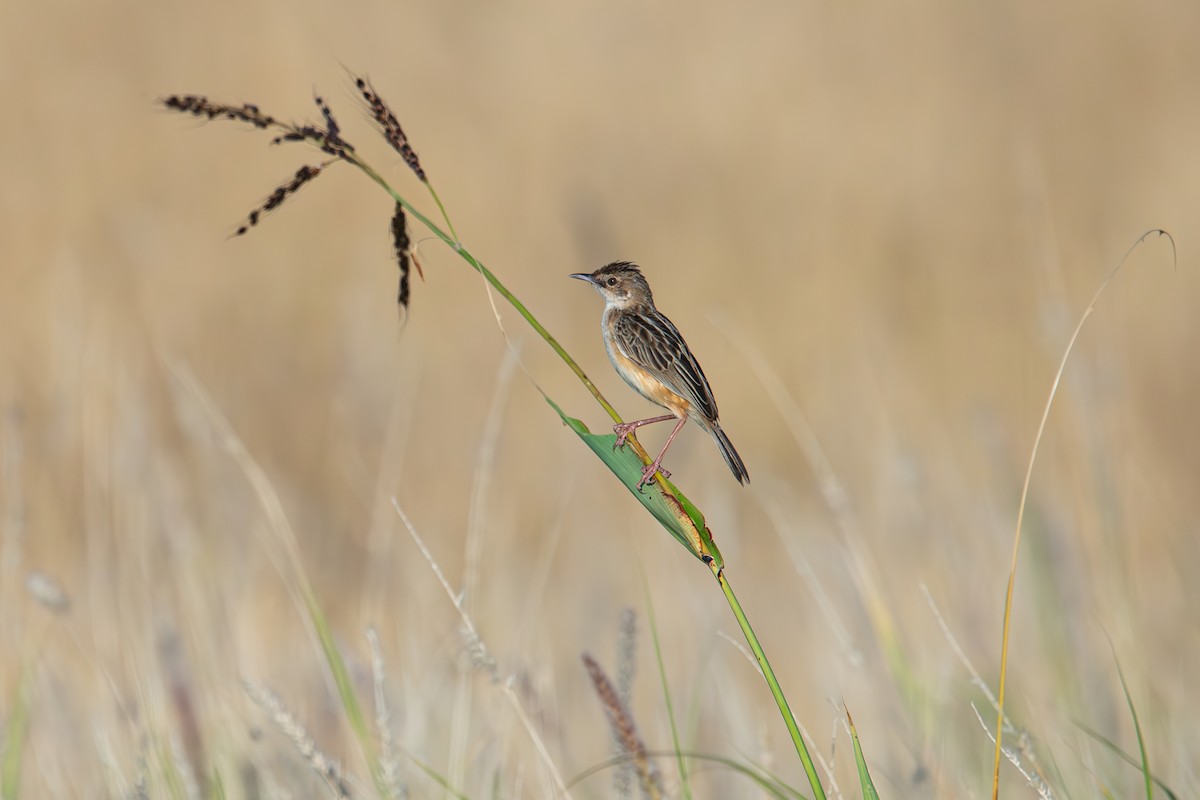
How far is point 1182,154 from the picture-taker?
13.0 metres

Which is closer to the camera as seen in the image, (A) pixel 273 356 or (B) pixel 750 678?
(B) pixel 750 678

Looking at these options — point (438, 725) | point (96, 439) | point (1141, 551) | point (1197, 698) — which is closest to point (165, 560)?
point (96, 439)

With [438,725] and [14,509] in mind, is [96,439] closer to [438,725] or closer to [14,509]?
[14,509]

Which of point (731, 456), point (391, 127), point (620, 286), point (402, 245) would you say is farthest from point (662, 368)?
point (391, 127)

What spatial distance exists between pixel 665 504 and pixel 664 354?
88 cm

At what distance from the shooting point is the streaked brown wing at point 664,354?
8.31 ft

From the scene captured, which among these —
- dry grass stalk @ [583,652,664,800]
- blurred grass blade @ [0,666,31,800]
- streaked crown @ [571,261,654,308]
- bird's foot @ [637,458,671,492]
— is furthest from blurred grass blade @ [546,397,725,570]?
blurred grass blade @ [0,666,31,800]

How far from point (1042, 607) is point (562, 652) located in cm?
364

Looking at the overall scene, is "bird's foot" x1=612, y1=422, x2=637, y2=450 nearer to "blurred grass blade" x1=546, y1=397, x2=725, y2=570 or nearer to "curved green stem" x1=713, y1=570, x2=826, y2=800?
"blurred grass blade" x1=546, y1=397, x2=725, y2=570

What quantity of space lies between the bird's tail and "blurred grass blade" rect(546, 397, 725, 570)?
0.47 metres

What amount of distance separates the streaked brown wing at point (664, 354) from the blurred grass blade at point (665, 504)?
655 mm

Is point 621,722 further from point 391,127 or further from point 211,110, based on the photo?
point 211,110

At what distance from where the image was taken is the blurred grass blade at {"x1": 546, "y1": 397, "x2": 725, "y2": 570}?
176 centimetres

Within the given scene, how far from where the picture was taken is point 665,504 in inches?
70.4
